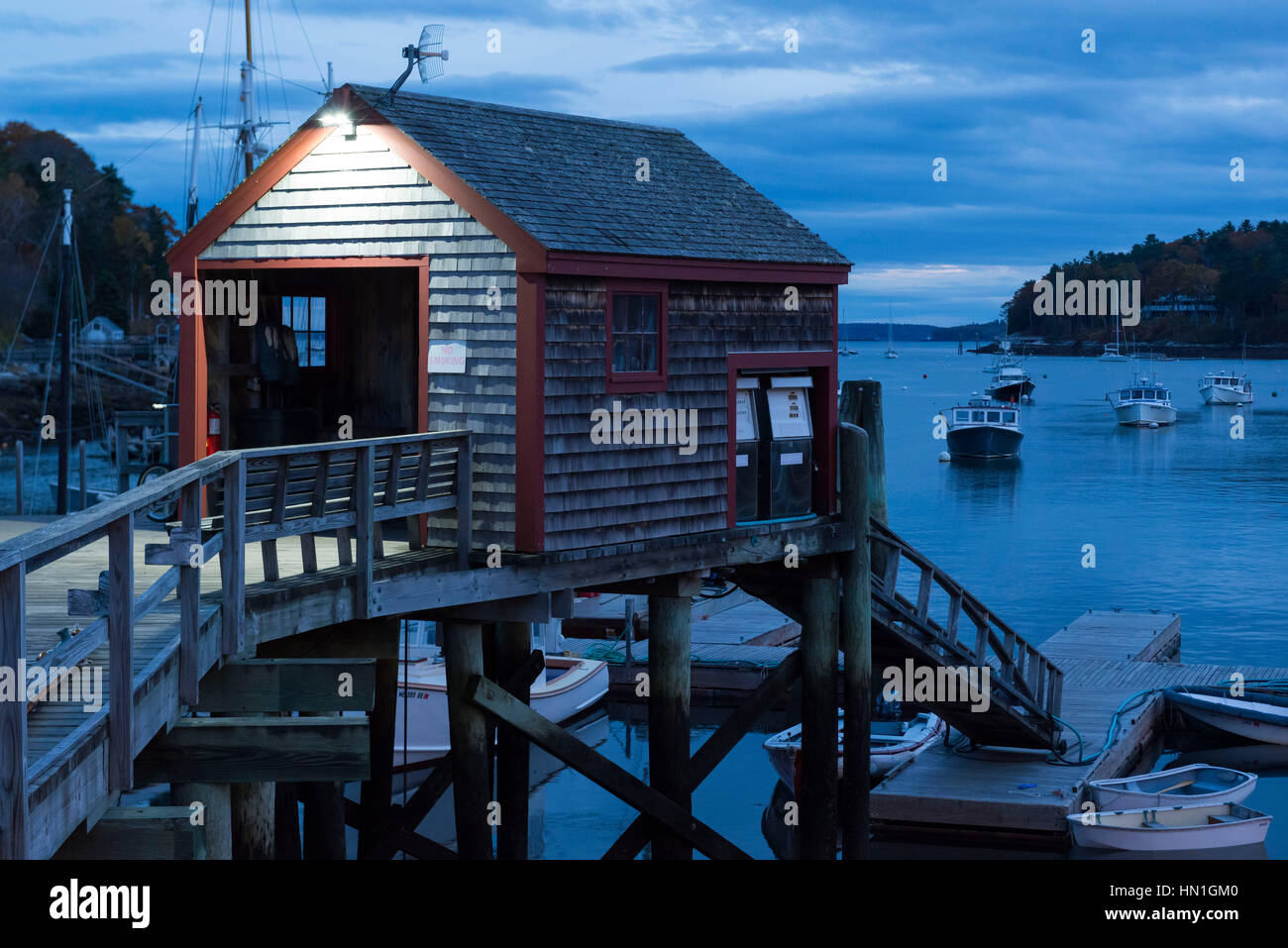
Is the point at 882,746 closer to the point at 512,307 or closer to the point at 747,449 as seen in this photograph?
the point at 747,449

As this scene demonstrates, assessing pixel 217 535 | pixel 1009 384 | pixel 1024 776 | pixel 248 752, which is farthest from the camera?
pixel 1009 384

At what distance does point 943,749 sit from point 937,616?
1088 inches

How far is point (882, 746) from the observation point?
25.7 meters

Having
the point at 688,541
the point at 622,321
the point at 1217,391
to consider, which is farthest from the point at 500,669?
the point at 1217,391

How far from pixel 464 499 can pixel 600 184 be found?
4035 millimetres

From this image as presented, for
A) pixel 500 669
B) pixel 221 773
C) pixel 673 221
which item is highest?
pixel 673 221

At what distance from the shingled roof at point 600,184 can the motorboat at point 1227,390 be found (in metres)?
152

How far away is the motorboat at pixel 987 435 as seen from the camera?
10881cm

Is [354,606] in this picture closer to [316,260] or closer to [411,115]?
[316,260]

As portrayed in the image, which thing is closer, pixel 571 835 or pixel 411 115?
pixel 411 115

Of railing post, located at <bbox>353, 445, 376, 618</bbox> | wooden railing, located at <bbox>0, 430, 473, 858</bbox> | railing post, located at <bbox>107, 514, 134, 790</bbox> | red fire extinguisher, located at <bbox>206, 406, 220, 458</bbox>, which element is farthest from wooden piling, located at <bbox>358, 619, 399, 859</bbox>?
railing post, located at <bbox>107, 514, 134, 790</bbox>

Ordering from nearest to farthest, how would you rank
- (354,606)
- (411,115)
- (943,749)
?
(354,606)
(411,115)
(943,749)

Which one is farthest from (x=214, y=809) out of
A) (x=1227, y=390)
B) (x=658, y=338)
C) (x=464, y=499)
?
(x=1227, y=390)
